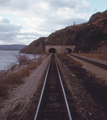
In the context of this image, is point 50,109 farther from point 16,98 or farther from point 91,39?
point 91,39

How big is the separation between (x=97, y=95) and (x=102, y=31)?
47.2 metres

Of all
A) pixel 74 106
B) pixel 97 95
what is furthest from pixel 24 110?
pixel 97 95

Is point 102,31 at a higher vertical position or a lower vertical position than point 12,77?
higher

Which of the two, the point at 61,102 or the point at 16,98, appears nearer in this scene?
the point at 61,102

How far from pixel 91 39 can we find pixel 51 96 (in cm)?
4961

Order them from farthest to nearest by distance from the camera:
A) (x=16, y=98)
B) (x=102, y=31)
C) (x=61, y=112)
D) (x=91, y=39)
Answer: (x=91, y=39) → (x=102, y=31) → (x=16, y=98) → (x=61, y=112)

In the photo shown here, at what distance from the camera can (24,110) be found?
4.67m

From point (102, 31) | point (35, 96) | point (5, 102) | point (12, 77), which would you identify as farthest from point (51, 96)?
point (102, 31)

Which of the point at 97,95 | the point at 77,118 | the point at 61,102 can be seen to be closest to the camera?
the point at 77,118

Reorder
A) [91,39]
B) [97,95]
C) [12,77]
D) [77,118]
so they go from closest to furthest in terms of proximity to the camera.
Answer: [77,118], [97,95], [12,77], [91,39]

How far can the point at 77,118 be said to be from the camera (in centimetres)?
407

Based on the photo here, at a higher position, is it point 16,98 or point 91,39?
point 91,39

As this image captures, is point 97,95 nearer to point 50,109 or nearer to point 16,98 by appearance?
point 50,109

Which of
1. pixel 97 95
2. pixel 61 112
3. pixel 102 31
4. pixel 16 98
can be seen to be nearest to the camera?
pixel 61 112
